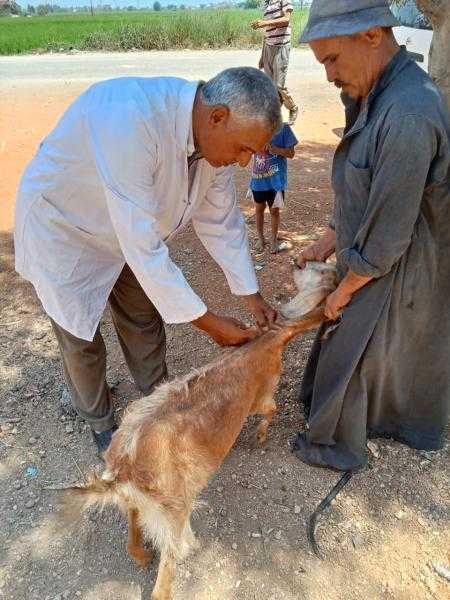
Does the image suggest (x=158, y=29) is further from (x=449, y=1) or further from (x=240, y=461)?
(x=240, y=461)

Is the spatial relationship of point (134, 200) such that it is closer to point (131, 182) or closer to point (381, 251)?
point (131, 182)

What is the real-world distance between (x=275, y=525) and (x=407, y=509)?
2.38 ft

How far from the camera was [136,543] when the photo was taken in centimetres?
242

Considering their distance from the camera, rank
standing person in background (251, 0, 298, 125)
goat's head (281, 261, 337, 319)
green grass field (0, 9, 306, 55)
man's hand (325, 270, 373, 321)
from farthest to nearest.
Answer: green grass field (0, 9, 306, 55) < standing person in background (251, 0, 298, 125) < goat's head (281, 261, 337, 319) < man's hand (325, 270, 373, 321)

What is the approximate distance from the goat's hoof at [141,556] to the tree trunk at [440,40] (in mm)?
3404

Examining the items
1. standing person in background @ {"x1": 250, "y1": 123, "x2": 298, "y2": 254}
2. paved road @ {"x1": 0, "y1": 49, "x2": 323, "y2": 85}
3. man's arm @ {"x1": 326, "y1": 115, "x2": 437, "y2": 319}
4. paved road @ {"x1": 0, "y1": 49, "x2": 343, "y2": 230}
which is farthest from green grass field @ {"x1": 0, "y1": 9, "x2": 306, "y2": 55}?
man's arm @ {"x1": 326, "y1": 115, "x2": 437, "y2": 319}

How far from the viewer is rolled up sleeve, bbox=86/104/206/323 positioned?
6.94ft

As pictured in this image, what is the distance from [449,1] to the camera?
346 centimetres

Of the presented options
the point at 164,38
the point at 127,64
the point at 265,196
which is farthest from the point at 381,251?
the point at 164,38

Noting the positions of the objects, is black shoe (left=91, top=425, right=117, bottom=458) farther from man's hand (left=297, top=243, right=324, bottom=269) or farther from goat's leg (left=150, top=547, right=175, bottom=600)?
man's hand (left=297, top=243, right=324, bottom=269)

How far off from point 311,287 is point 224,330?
0.54 m

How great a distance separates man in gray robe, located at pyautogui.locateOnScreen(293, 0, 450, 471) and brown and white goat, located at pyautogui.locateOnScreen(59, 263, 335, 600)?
0.28 m

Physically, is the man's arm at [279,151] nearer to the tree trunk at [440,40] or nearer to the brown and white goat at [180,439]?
the tree trunk at [440,40]

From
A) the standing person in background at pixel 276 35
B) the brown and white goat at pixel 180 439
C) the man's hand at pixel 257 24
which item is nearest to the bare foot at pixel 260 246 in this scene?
the brown and white goat at pixel 180 439
